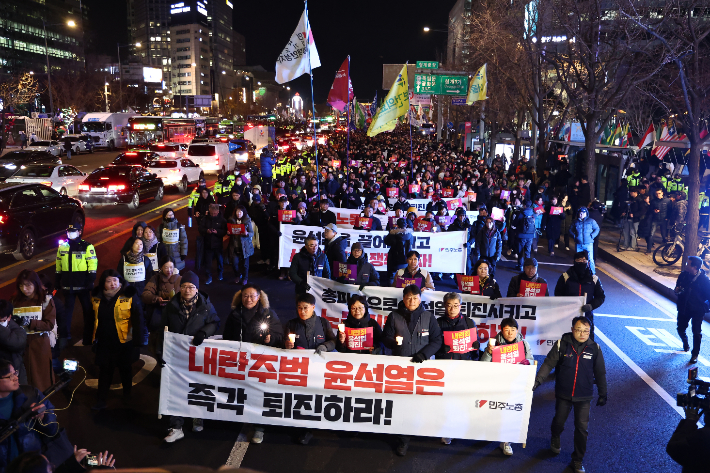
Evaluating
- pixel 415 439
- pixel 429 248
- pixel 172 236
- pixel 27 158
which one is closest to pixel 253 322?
pixel 415 439

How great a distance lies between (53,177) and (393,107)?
1165cm

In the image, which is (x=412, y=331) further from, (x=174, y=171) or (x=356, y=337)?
(x=174, y=171)

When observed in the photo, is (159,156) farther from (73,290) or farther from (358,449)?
(358,449)

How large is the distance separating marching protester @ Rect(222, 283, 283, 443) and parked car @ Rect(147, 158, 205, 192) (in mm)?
20035

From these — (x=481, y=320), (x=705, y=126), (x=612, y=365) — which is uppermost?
(x=705, y=126)

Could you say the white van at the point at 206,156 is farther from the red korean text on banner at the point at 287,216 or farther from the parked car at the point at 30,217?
the red korean text on banner at the point at 287,216

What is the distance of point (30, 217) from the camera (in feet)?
44.9

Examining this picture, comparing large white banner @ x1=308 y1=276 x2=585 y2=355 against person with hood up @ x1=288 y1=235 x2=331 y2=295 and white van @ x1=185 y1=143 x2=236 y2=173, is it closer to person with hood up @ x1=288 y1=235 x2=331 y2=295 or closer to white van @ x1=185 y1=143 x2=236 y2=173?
person with hood up @ x1=288 y1=235 x2=331 y2=295

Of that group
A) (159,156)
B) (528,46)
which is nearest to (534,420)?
(528,46)

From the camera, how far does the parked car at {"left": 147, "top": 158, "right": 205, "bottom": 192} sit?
26.0 metres

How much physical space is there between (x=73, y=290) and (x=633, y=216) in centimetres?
1375

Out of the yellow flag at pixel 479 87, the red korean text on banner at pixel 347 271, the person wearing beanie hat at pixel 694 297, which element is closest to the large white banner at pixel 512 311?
the red korean text on banner at pixel 347 271

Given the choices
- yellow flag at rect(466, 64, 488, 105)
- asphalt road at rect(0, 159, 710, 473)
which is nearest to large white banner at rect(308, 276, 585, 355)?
asphalt road at rect(0, 159, 710, 473)

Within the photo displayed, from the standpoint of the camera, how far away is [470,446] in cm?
607
